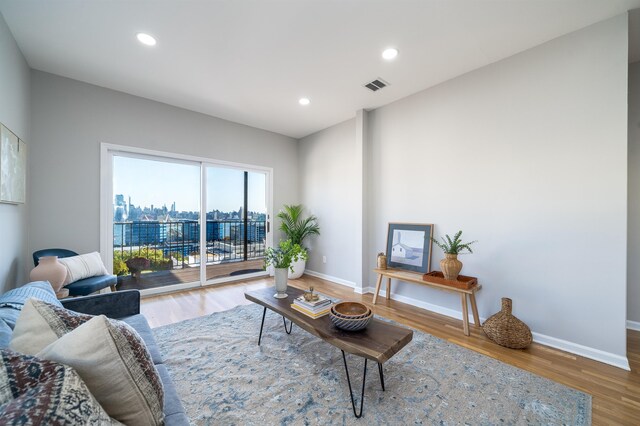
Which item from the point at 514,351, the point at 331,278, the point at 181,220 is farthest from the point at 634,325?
the point at 181,220

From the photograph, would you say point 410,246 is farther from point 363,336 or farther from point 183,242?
point 183,242

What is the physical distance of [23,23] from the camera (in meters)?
2.25

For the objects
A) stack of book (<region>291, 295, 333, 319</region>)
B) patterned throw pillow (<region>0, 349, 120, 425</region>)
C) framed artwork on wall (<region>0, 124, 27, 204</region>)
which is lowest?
stack of book (<region>291, 295, 333, 319</region>)

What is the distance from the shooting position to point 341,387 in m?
1.81

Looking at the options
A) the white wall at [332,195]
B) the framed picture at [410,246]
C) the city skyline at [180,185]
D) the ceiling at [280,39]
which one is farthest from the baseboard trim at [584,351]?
the city skyline at [180,185]

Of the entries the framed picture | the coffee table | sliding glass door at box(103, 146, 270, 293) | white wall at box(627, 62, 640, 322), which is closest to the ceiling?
white wall at box(627, 62, 640, 322)

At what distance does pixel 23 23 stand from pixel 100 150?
1.40 meters

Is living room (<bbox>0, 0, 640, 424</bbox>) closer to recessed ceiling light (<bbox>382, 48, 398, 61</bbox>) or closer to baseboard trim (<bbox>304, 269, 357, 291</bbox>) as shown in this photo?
recessed ceiling light (<bbox>382, 48, 398, 61</bbox>)

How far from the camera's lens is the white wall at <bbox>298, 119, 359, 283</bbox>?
4.39 metres

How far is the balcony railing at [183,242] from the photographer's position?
372 cm

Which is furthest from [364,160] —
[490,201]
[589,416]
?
[589,416]

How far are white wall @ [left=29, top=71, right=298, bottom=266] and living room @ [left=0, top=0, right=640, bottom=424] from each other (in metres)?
0.02

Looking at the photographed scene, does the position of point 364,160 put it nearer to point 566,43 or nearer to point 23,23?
point 566,43

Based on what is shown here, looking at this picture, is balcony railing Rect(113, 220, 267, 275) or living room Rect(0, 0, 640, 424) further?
balcony railing Rect(113, 220, 267, 275)
